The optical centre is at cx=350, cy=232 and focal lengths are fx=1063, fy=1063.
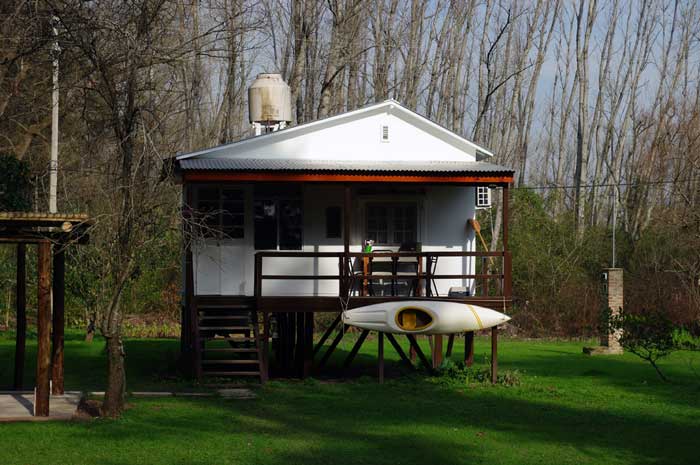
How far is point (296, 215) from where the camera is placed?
1952 cm

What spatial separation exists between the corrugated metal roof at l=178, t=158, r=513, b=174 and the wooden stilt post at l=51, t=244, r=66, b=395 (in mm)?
2790

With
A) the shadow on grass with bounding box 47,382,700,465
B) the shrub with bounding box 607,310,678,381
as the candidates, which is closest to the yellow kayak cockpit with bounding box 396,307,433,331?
the shadow on grass with bounding box 47,382,700,465

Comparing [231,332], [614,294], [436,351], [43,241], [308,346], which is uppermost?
[43,241]

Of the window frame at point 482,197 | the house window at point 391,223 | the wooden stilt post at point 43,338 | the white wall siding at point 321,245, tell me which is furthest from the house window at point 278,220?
the wooden stilt post at point 43,338

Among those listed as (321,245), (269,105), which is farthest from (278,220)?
(269,105)

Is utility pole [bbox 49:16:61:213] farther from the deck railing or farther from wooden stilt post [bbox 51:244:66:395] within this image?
the deck railing

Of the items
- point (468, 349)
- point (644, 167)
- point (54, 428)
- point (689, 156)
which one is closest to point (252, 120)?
point (468, 349)

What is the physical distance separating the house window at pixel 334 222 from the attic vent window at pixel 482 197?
110 inches

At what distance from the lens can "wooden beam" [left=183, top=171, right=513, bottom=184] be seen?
58.7 feet

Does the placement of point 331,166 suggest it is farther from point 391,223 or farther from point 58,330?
point 58,330

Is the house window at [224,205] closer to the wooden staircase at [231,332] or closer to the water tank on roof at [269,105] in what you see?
the wooden staircase at [231,332]

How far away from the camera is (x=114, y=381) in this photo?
14.1 metres

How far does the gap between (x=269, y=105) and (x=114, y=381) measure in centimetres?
909

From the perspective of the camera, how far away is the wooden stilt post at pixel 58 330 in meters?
15.8
